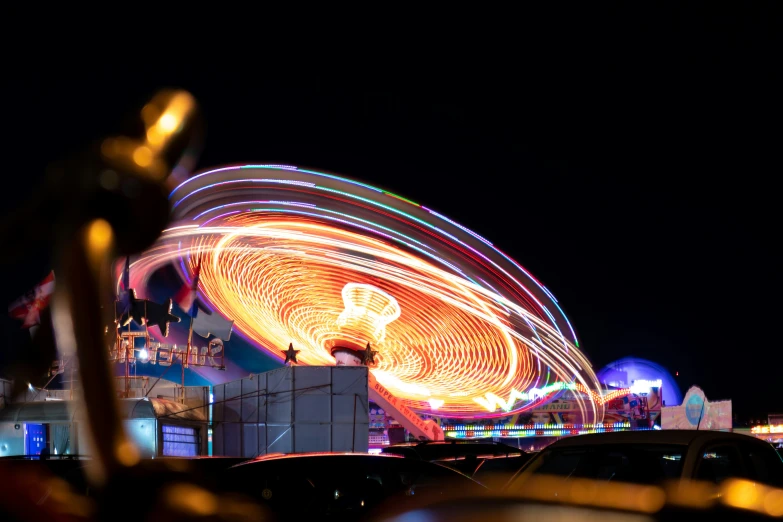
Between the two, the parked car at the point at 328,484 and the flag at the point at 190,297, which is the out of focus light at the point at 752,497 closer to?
the parked car at the point at 328,484

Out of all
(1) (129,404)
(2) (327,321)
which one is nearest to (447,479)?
(1) (129,404)

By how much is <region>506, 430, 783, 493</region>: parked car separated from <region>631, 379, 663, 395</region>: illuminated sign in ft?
332

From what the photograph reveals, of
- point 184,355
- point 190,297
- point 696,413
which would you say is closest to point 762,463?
point 190,297

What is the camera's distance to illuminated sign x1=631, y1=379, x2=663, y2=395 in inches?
4112

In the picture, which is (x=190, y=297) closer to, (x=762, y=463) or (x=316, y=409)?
(x=316, y=409)

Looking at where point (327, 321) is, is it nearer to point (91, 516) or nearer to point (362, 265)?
point (362, 265)

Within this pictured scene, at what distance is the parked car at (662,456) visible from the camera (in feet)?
21.0

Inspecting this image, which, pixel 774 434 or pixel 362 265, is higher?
pixel 362 265

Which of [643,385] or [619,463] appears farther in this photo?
[643,385]

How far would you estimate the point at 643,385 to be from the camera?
106625 millimetres

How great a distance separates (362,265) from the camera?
27734mm

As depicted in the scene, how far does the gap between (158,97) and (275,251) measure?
84.7 ft

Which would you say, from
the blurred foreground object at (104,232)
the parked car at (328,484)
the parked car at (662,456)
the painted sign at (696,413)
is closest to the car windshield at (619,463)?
the parked car at (662,456)

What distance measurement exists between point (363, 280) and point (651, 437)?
22.9 metres
